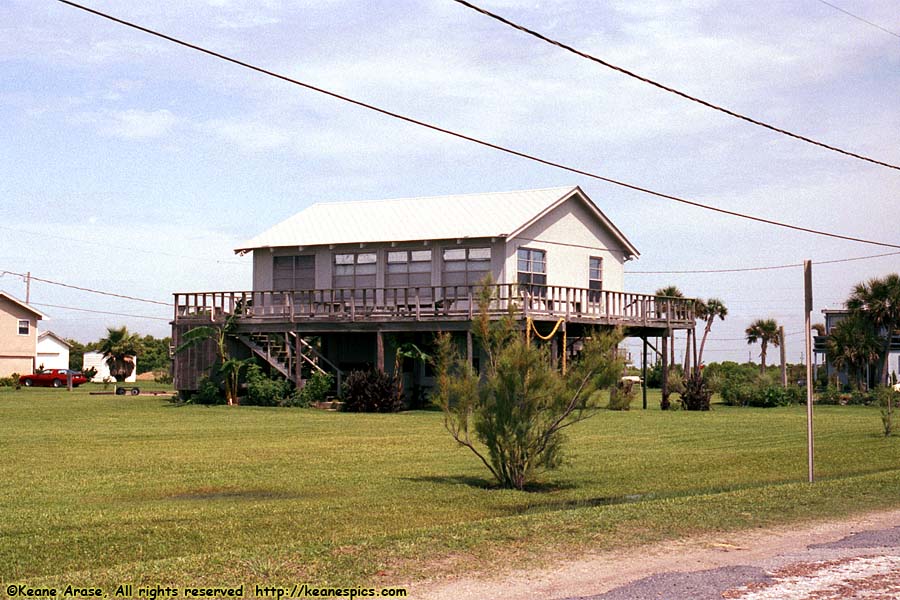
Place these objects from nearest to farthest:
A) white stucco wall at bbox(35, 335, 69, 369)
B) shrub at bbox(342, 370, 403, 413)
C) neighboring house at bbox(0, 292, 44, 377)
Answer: shrub at bbox(342, 370, 403, 413) < neighboring house at bbox(0, 292, 44, 377) < white stucco wall at bbox(35, 335, 69, 369)

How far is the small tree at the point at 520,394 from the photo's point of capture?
1556 centimetres

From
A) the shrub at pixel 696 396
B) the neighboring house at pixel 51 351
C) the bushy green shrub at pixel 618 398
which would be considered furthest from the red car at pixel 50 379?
the bushy green shrub at pixel 618 398

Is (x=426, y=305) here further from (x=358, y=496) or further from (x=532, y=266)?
(x=358, y=496)

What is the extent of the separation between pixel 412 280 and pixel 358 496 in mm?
25053

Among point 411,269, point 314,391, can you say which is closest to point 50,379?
point 314,391

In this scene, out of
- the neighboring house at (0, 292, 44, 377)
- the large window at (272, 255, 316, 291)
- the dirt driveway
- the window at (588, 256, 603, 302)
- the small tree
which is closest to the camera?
the dirt driveway

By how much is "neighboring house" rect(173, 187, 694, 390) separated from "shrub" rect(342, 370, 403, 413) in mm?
1278

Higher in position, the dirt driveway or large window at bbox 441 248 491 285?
large window at bbox 441 248 491 285

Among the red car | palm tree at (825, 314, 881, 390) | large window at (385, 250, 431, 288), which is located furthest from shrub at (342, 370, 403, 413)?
the red car

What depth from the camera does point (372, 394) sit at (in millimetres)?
35219

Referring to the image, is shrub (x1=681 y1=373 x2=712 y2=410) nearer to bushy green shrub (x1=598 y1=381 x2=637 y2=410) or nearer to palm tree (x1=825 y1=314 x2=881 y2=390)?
palm tree (x1=825 y1=314 x2=881 y2=390)

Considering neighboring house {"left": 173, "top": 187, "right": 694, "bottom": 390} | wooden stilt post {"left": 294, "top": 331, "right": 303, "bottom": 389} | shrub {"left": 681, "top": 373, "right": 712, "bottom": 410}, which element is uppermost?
neighboring house {"left": 173, "top": 187, "right": 694, "bottom": 390}

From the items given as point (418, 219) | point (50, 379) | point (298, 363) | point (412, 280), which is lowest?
point (50, 379)

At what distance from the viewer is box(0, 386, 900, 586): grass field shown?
30.8 feet
